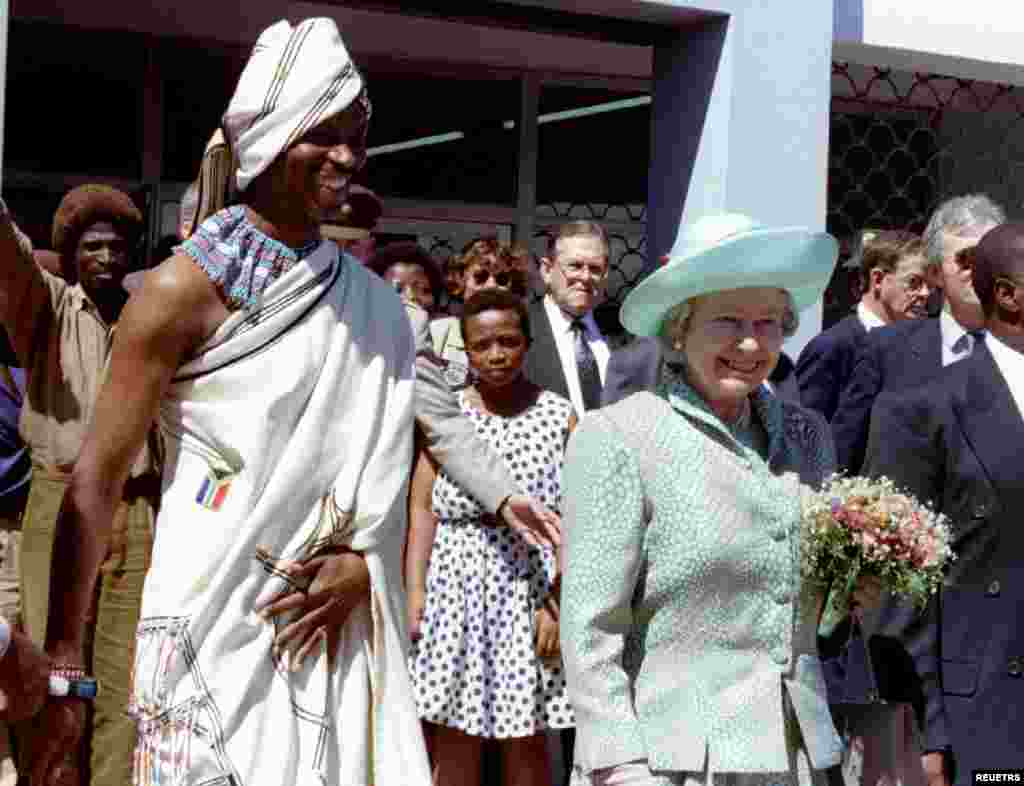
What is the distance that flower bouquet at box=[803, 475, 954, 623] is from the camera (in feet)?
13.8

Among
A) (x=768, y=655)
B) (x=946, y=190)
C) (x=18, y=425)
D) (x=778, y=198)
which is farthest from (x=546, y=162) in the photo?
(x=768, y=655)

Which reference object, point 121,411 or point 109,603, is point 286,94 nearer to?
point 121,411

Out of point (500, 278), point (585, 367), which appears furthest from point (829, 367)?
point (500, 278)

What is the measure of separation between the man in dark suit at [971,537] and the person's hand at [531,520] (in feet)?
5.68

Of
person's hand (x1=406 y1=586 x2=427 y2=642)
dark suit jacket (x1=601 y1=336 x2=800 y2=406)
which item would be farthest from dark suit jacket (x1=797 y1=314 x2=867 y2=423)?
person's hand (x1=406 y1=586 x2=427 y2=642)

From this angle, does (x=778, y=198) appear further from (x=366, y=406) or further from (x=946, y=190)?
(x=366, y=406)

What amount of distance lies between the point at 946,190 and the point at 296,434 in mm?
8255

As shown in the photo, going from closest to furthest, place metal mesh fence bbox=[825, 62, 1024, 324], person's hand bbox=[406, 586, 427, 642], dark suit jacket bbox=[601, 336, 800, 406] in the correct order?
1. person's hand bbox=[406, 586, 427, 642]
2. dark suit jacket bbox=[601, 336, 800, 406]
3. metal mesh fence bbox=[825, 62, 1024, 324]

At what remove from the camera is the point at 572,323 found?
818 centimetres

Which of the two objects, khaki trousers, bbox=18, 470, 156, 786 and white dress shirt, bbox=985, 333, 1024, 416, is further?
khaki trousers, bbox=18, 470, 156, 786

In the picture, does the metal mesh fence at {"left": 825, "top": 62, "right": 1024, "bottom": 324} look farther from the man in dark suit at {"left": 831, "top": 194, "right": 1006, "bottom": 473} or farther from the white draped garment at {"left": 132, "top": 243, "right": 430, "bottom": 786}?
the white draped garment at {"left": 132, "top": 243, "right": 430, "bottom": 786}

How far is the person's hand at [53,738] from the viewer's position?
3.68 m

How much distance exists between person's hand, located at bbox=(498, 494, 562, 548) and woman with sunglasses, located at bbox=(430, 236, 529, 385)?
4.04 feet

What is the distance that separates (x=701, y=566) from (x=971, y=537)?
4.41 feet
